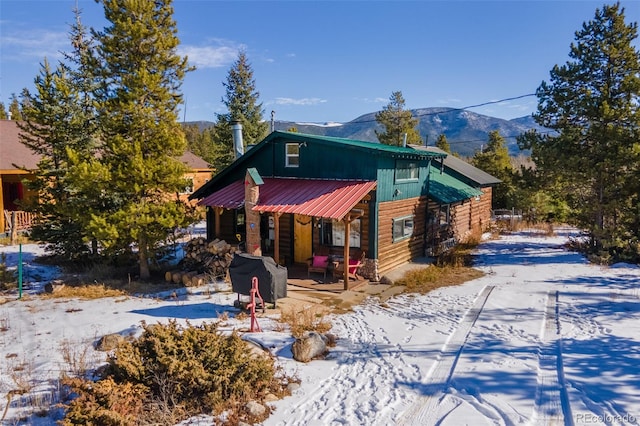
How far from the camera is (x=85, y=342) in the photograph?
31.1 feet

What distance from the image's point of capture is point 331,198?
15.0 m

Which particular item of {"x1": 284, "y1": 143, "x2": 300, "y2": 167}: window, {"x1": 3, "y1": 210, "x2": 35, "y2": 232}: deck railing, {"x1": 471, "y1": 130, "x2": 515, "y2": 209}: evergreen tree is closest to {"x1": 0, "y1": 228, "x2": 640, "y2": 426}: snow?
{"x1": 284, "y1": 143, "x2": 300, "y2": 167}: window

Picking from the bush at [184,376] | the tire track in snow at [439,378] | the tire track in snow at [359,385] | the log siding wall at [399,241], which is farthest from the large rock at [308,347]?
the log siding wall at [399,241]

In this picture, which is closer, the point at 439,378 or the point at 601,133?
the point at 439,378

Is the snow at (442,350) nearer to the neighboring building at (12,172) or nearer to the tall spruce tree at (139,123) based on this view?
the tall spruce tree at (139,123)

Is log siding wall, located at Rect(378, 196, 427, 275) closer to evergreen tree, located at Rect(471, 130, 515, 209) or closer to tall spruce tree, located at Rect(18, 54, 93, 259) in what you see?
tall spruce tree, located at Rect(18, 54, 93, 259)

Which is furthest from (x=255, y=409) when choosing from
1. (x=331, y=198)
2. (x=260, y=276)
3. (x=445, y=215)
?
(x=445, y=215)

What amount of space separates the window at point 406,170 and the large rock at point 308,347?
951 cm

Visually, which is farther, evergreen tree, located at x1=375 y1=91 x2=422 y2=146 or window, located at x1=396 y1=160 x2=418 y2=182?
evergreen tree, located at x1=375 y1=91 x2=422 y2=146

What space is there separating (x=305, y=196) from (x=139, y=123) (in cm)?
643

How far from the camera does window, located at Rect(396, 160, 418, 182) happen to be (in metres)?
17.1

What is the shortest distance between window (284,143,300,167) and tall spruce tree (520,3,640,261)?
35.5ft

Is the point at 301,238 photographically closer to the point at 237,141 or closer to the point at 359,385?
the point at 237,141

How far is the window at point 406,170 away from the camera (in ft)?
56.1
